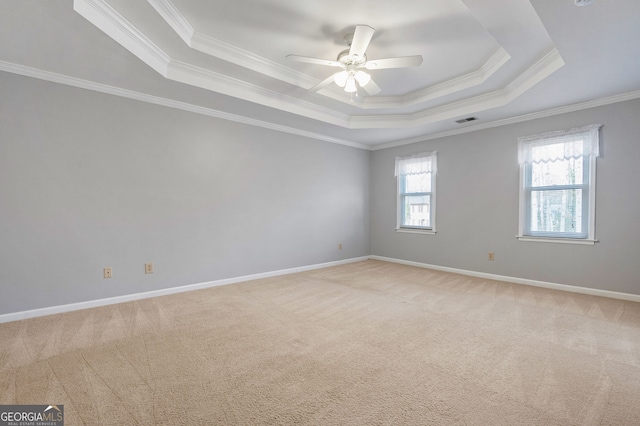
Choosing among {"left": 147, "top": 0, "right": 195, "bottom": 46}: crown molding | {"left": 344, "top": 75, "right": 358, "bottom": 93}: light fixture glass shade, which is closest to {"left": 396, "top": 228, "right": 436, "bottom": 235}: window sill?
{"left": 344, "top": 75, "right": 358, "bottom": 93}: light fixture glass shade

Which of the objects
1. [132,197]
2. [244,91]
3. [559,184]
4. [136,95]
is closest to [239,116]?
[244,91]

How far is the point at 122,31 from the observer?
93.0 inches

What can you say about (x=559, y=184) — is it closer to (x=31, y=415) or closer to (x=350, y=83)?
(x=350, y=83)

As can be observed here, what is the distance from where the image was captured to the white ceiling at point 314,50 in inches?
86.5

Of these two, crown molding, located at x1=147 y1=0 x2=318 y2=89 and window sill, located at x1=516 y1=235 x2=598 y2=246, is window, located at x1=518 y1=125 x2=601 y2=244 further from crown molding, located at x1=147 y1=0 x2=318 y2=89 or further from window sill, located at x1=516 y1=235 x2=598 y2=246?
crown molding, located at x1=147 y1=0 x2=318 y2=89

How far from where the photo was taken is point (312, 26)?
8.55ft

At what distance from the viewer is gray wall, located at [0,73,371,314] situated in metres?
2.82

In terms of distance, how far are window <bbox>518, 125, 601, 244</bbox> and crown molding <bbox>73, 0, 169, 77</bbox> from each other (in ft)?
15.9

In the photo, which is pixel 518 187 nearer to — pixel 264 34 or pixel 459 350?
pixel 459 350

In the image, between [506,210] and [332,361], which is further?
[506,210]

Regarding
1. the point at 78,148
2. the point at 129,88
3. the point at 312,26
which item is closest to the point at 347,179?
the point at 312,26

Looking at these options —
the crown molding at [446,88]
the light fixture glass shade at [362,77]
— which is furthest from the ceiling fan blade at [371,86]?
the crown molding at [446,88]

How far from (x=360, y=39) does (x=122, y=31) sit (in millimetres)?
1971

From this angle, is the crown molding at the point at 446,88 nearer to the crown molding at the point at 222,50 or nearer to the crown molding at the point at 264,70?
the crown molding at the point at 264,70
